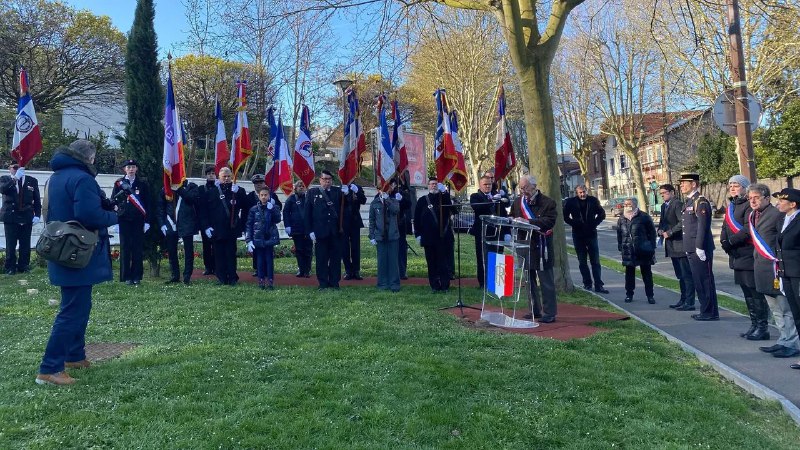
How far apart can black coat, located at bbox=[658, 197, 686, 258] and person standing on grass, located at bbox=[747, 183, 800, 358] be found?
9.01 ft

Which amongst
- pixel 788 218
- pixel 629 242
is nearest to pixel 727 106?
pixel 629 242

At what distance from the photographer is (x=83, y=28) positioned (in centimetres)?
2639

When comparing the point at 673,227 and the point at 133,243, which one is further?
the point at 133,243

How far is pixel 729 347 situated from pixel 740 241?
4.43 feet

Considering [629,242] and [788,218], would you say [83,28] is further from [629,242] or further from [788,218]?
[788,218]

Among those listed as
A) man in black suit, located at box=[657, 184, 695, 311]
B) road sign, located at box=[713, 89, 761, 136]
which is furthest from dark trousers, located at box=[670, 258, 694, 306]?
road sign, located at box=[713, 89, 761, 136]

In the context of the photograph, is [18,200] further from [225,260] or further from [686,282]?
[686,282]

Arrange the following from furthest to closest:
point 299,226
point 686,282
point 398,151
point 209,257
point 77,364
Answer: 1. point 209,257
2. point 299,226
3. point 398,151
4. point 686,282
5. point 77,364

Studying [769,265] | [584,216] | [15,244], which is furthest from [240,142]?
[769,265]

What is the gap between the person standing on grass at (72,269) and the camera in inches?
202

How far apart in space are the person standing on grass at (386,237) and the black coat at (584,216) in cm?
358

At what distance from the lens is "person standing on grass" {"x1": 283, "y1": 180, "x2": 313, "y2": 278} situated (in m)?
12.1

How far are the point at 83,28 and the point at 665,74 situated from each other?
25.9 meters

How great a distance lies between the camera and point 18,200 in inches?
462
